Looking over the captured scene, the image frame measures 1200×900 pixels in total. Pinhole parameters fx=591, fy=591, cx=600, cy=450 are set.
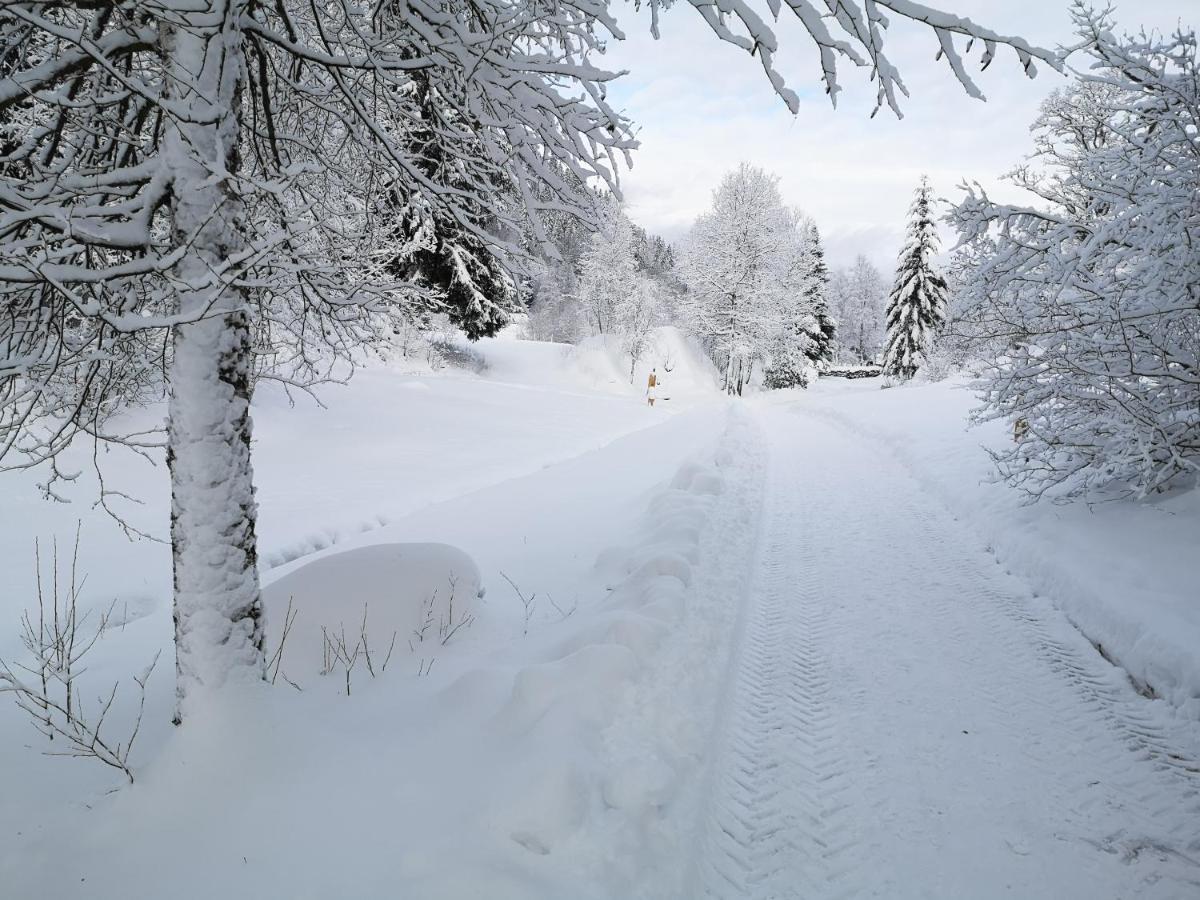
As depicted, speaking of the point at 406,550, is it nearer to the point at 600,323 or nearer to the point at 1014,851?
the point at 1014,851

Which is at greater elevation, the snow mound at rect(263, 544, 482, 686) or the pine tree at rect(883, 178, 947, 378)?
the pine tree at rect(883, 178, 947, 378)

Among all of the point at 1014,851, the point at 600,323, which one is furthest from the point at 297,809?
the point at 600,323

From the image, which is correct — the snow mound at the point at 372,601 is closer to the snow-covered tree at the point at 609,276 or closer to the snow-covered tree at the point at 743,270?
the snow-covered tree at the point at 743,270

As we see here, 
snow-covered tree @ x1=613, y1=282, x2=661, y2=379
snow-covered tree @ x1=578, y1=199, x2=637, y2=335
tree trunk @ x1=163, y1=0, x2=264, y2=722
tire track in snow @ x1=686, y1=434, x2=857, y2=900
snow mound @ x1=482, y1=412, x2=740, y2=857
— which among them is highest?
snow-covered tree @ x1=578, y1=199, x2=637, y2=335

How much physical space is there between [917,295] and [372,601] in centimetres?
3919

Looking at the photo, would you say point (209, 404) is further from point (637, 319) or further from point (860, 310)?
point (860, 310)

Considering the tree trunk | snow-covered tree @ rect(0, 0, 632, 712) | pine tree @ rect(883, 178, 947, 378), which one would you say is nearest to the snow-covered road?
the tree trunk

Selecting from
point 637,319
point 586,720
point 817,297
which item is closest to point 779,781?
point 586,720

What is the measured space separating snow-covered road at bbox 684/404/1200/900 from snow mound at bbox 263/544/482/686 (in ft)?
7.01

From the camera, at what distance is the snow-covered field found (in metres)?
2.31

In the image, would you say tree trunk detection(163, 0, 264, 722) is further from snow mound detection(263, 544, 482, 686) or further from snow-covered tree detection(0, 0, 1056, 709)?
snow mound detection(263, 544, 482, 686)

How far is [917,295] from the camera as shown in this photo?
35750 millimetres

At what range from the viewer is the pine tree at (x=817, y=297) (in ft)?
135

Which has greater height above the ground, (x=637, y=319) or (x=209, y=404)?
(x=637, y=319)
